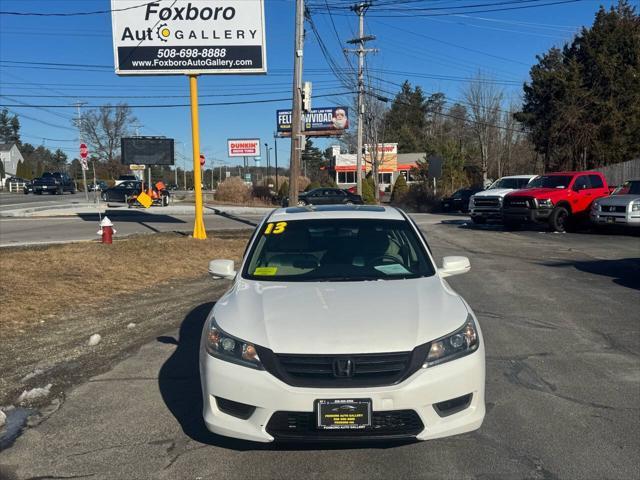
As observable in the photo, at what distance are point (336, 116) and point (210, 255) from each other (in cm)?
5115

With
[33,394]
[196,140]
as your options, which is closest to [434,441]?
[33,394]

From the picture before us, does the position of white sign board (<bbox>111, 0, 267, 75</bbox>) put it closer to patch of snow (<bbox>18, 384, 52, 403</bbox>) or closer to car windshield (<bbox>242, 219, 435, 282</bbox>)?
car windshield (<bbox>242, 219, 435, 282</bbox>)

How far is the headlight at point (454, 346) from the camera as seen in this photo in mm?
3676

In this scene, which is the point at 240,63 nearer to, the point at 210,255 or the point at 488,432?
the point at 210,255

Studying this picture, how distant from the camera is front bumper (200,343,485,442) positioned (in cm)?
350

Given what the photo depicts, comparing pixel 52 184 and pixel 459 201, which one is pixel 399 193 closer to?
pixel 459 201

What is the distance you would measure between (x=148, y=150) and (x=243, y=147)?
1152 inches

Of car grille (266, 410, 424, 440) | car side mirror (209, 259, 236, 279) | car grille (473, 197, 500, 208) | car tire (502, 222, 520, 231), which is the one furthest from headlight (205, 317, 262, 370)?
car grille (473, 197, 500, 208)

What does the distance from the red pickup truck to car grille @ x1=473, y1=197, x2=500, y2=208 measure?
1.54 meters

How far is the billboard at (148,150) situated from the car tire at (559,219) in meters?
20.1

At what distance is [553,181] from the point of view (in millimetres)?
21734

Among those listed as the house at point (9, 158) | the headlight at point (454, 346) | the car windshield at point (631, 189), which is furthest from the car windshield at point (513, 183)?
the house at point (9, 158)

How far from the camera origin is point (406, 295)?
4.28 metres

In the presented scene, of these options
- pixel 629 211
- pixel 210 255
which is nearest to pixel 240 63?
pixel 210 255
